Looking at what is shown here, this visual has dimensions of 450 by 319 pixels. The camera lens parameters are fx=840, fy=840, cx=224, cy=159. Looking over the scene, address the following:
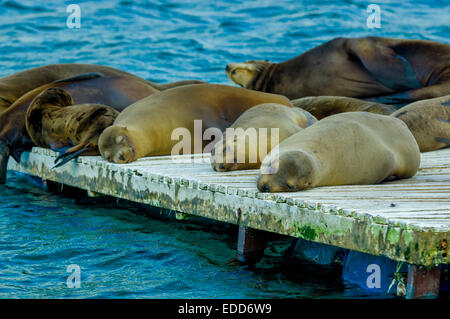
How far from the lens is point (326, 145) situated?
4.47 meters

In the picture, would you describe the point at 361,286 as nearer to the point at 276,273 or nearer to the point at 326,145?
the point at 276,273

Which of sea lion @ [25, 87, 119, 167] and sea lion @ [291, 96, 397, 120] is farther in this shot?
sea lion @ [291, 96, 397, 120]

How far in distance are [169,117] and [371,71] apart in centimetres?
308

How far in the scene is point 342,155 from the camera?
4.47 metres

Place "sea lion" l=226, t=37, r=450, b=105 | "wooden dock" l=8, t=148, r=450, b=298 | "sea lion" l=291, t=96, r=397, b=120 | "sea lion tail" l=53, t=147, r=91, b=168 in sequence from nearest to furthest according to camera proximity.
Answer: "wooden dock" l=8, t=148, r=450, b=298 < "sea lion tail" l=53, t=147, r=91, b=168 < "sea lion" l=291, t=96, r=397, b=120 < "sea lion" l=226, t=37, r=450, b=105

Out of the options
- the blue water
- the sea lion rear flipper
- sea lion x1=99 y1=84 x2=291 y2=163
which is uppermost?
the sea lion rear flipper

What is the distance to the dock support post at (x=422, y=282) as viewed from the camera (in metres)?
3.63

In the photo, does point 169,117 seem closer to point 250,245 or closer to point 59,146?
point 59,146

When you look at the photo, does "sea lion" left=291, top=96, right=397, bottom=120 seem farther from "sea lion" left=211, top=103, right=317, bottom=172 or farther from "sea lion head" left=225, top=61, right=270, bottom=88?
"sea lion" left=211, top=103, right=317, bottom=172

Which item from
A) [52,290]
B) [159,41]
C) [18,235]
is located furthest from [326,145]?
[159,41]

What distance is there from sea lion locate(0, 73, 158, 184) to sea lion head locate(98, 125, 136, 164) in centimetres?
127

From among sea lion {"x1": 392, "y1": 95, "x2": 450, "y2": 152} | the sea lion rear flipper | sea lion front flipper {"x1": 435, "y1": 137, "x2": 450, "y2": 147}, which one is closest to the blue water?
the sea lion rear flipper

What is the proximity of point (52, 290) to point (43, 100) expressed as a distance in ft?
8.13

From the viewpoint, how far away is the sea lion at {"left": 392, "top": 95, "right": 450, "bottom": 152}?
6160 mm
